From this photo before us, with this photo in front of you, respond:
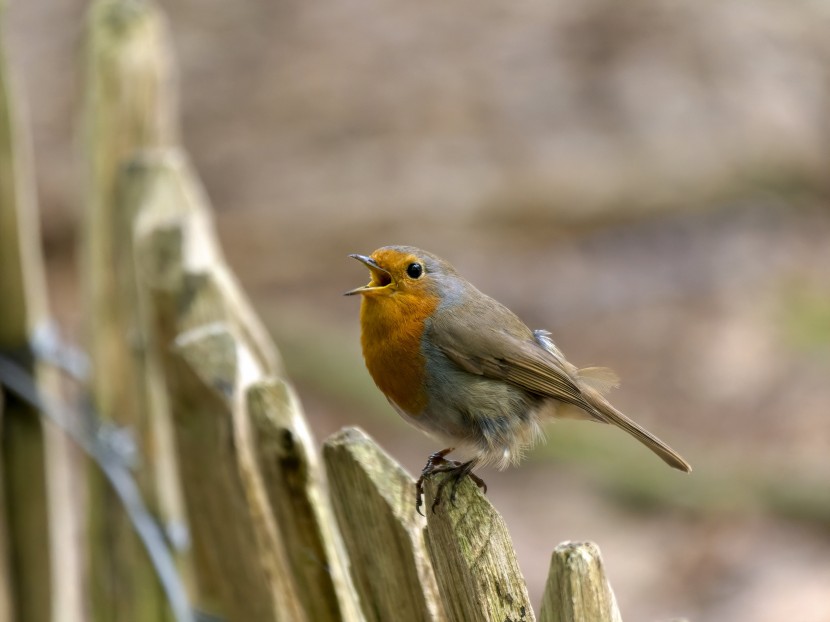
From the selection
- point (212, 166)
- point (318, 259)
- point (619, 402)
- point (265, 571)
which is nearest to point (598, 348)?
point (619, 402)

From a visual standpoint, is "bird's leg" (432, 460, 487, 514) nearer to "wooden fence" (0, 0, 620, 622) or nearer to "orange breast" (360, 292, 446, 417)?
"wooden fence" (0, 0, 620, 622)

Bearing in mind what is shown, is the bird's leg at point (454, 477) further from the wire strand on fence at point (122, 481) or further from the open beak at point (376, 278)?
the wire strand on fence at point (122, 481)

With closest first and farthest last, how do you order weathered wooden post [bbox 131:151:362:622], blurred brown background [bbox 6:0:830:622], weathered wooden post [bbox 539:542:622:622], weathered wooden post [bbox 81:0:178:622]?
weathered wooden post [bbox 539:542:622:622], weathered wooden post [bbox 131:151:362:622], weathered wooden post [bbox 81:0:178:622], blurred brown background [bbox 6:0:830:622]

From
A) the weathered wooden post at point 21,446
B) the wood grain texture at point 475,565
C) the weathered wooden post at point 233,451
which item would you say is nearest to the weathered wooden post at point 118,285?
the weathered wooden post at point 21,446

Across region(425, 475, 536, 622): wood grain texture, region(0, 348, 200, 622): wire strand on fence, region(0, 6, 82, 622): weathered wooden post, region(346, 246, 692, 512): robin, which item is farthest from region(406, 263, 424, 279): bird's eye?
region(0, 6, 82, 622): weathered wooden post

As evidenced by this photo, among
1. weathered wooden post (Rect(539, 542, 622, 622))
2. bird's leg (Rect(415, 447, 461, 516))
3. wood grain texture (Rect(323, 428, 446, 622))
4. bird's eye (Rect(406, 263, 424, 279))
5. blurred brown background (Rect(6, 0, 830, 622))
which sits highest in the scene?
blurred brown background (Rect(6, 0, 830, 622))

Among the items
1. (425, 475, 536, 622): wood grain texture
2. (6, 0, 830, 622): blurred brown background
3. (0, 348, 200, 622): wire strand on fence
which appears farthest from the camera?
(6, 0, 830, 622): blurred brown background

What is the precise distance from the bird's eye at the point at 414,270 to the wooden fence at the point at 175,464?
1.22 ft

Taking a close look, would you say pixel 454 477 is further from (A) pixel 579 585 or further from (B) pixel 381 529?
(A) pixel 579 585

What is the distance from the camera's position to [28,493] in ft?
9.73

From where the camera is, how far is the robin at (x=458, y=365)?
2373 mm

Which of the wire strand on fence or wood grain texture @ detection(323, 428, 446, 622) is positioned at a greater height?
the wire strand on fence

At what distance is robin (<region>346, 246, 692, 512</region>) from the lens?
7.79 ft

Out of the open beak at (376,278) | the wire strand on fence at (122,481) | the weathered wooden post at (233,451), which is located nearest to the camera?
the weathered wooden post at (233,451)
